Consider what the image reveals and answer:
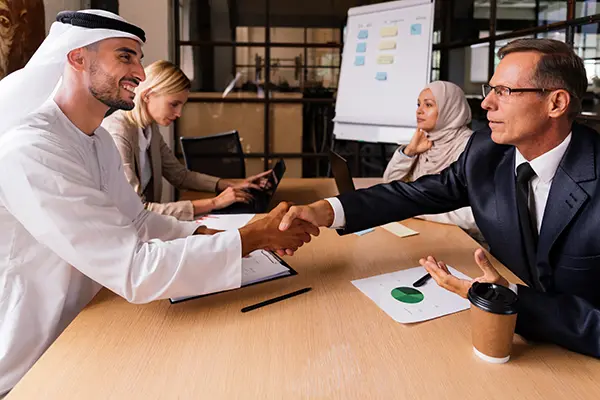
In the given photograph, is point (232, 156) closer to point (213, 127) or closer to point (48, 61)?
point (213, 127)

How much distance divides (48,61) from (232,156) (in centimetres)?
205

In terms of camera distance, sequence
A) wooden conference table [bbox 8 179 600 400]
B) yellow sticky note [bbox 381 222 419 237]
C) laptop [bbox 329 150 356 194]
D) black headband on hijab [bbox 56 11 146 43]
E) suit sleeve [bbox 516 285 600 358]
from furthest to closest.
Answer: laptop [bbox 329 150 356 194], yellow sticky note [bbox 381 222 419 237], black headband on hijab [bbox 56 11 146 43], suit sleeve [bbox 516 285 600 358], wooden conference table [bbox 8 179 600 400]

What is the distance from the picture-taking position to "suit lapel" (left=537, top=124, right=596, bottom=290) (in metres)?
1.23

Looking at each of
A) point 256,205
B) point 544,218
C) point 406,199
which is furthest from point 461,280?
point 256,205

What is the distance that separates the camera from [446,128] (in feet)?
9.15

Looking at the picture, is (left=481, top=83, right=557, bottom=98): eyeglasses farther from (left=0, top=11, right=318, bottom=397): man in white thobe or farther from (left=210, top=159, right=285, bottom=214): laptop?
(left=210, top=159, right=285, bottom=214): laptop

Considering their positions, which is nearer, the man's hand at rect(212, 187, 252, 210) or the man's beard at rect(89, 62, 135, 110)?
the man's beard at rect(89, 62, 135, 110)

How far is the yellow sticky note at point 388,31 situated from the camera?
3907mm

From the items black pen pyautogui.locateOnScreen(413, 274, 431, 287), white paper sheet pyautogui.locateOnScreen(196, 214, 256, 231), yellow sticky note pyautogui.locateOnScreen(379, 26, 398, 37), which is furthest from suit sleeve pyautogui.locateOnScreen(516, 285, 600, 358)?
yellow sticky note pyautogui.locateOnScreen(379, 26, 398, 37)

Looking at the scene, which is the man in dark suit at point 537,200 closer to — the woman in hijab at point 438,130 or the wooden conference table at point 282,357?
the wooden conference table at point 282,357

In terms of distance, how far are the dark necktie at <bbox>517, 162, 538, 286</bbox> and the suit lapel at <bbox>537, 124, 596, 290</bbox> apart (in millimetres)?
47

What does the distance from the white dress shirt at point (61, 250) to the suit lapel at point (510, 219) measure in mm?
789

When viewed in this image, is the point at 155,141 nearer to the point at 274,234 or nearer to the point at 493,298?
the point at 274,234

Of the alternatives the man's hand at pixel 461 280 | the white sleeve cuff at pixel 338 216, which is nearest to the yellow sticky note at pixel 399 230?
the white sleeve cuff at pixel 338 216
